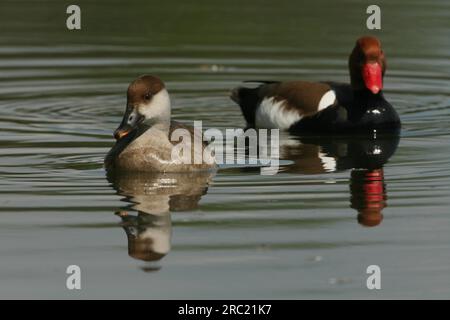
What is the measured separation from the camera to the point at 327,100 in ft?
48.6

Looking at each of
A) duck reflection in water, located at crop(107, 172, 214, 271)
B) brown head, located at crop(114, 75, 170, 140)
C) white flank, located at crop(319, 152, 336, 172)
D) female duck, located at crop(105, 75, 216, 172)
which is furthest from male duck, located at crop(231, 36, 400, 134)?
brown head, located at crop(114, 75, 170, 140)

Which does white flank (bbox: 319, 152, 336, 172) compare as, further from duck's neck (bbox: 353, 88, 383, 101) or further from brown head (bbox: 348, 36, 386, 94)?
brown head (bbox: 348, 36, 386, 94)

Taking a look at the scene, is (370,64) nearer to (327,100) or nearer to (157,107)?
(327,100)

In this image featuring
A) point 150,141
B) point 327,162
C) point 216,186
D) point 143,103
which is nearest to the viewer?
point 216,186

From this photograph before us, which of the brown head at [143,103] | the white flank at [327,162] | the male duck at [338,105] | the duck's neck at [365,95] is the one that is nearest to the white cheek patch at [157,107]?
the brown head at [143,103]

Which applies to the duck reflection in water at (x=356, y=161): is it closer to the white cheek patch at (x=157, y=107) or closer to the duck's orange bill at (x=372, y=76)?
the duck's orange bill at (x=372, y=76)

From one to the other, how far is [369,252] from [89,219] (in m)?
2.18

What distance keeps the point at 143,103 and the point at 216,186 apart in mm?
1096

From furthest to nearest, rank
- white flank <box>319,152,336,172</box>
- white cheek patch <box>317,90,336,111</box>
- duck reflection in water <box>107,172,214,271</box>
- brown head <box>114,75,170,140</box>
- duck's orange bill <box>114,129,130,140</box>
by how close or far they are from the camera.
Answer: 1. white cheek patch <box>317,90,336,111</box>
2. white flank <box>319,152,336,172</box>
3. brown head <box>114,75,170,140</box>
4. duck's orange bill <box>114,129,130,140</box>
5. duck reflection in water <box>107,172,214,271</box>

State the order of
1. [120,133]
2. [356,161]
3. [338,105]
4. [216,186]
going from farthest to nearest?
[338,105], [356,161], [120,133], [216,186]

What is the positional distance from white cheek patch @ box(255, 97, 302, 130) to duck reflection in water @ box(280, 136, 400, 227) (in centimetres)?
68

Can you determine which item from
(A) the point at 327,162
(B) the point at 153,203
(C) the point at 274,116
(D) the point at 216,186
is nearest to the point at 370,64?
(C) the point at 274,116

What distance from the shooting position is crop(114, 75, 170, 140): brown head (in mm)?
11211

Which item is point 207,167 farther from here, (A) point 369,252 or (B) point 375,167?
(A) point 369,252
